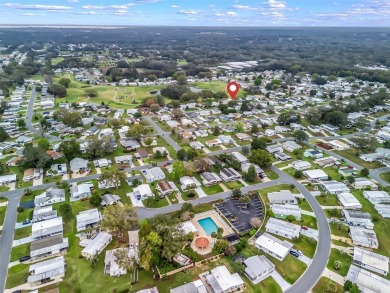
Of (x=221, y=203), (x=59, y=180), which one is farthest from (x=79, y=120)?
(x=221, y=203)

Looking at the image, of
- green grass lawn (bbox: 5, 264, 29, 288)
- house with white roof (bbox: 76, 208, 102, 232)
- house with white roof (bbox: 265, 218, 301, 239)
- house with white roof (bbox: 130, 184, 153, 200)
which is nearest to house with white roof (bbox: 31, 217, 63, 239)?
house with white roof (bbox: 76, 208, 102, 232)

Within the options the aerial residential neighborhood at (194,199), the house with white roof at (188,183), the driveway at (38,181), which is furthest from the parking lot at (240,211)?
the driveway at (38,181)

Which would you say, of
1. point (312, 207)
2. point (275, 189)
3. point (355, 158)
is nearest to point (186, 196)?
point (275, 189)

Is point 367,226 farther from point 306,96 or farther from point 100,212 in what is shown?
point 306,96

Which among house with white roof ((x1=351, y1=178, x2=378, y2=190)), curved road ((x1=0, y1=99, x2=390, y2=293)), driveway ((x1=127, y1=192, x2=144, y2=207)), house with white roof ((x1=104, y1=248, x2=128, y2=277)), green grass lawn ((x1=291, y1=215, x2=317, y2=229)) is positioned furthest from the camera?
house with white roof ((x1=351, y1=178, x2=378, y2=190))

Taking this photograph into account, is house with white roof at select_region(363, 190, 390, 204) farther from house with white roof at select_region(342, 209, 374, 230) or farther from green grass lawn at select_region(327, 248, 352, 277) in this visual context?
green grass lawn at select_region(327, 248, 352, 277)

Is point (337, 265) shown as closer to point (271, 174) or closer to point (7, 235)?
point (271, 174)

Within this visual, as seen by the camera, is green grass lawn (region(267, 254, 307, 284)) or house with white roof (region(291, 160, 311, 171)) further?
house with white roof (region(291, 160, 311, 171))

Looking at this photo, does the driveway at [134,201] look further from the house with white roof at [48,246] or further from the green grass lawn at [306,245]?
the green grass lawn at [306,245]
